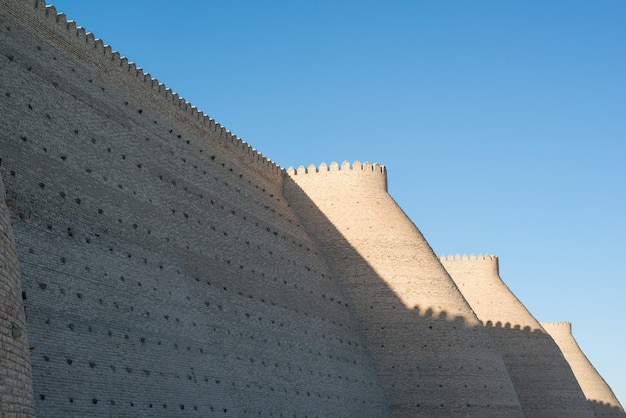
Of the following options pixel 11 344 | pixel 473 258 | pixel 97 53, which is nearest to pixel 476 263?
pixel 473 258

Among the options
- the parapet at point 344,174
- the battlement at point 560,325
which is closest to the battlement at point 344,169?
the parapet at point 344,174

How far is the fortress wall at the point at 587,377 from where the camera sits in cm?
4047

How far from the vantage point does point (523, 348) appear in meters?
34.6

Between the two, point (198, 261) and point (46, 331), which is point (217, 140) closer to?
point (198, 261)

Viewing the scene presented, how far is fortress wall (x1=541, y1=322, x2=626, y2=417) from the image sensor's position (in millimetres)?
40469

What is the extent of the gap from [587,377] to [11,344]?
3682 centimetres

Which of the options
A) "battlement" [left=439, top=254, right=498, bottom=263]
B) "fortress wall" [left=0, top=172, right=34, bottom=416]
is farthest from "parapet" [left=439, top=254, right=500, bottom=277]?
"fortress wall" [left=0, top=172, right=34, bottom=416]

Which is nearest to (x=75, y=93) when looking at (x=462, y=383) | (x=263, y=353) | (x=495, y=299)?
(x=263, y=353)

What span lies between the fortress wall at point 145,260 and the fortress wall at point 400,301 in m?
1.05

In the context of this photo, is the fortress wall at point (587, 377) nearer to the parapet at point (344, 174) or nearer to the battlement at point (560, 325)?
the battlement at point (560, 325)

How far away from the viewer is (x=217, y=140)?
974 inches

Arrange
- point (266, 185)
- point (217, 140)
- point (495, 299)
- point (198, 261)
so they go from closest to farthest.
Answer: point (198, 261) < point (217, 140) < point (266, 185) < point (495, 299)

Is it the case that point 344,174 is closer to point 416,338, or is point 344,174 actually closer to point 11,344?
point 416,338

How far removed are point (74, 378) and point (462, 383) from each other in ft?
46.7
